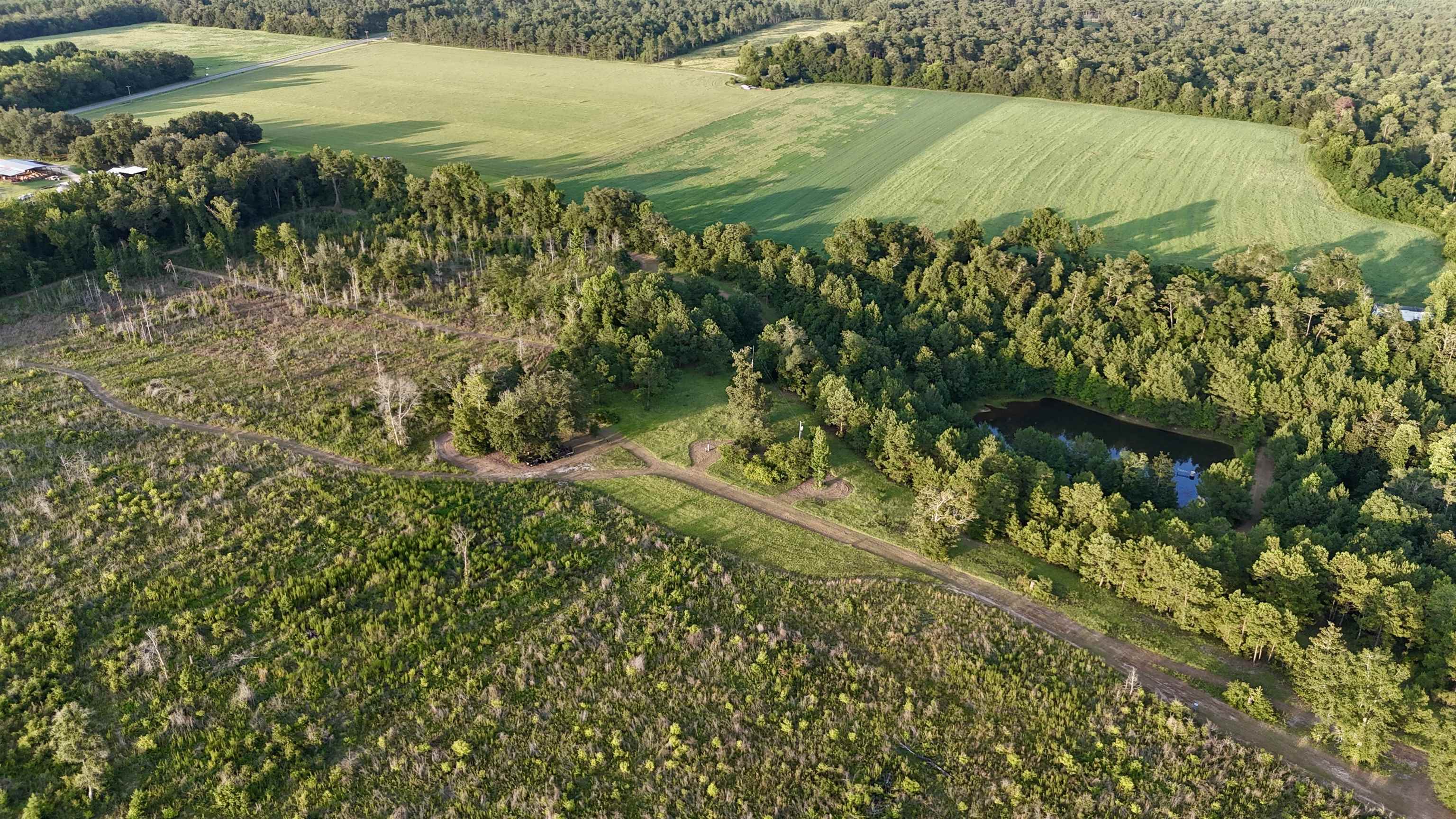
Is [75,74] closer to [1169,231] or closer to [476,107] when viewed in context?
[476,107]

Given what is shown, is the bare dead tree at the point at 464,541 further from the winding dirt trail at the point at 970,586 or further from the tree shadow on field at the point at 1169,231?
the tree shadow on field at the point at 1169,231

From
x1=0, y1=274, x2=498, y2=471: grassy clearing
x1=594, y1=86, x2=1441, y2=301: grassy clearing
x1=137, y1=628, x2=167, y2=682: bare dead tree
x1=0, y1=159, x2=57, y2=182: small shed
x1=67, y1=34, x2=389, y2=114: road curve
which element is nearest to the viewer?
x1=137, y1=628, x2=167, y2=682: bare dead tree

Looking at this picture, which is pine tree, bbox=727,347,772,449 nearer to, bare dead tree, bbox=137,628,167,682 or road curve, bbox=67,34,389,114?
bare dead tree, bbox=137,628,167,682

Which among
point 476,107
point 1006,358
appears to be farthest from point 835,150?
point 476,107

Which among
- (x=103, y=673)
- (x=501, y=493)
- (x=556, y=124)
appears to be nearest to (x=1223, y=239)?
(x=501, y=493)

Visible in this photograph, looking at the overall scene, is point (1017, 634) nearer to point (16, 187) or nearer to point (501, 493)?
point (501, 493)

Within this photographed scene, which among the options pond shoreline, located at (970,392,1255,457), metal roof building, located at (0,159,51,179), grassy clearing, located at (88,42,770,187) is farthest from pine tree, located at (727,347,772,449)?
metal roof building, located at (0,159,51,179)
